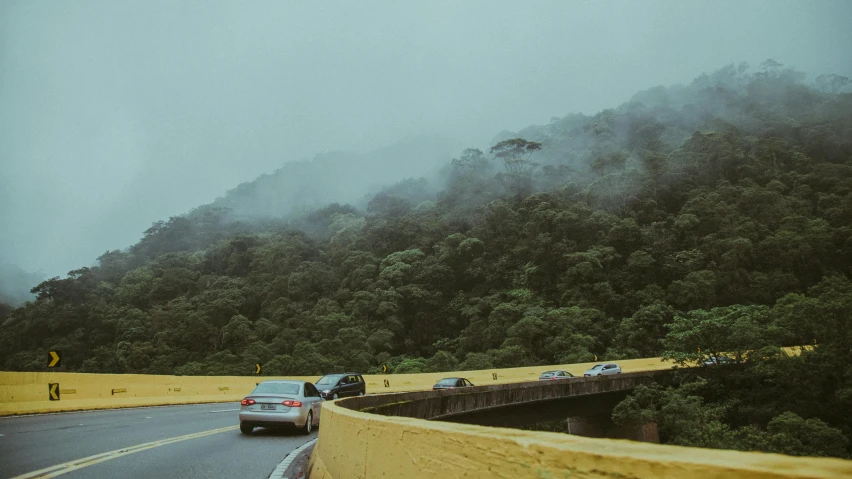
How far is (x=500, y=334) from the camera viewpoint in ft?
196

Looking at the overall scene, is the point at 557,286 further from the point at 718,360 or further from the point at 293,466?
the point at 293,466

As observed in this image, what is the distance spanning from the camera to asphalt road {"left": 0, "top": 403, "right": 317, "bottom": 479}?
826 centimetres

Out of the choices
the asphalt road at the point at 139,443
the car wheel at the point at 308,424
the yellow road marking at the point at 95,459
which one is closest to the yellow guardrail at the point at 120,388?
the asphalt road at the point at 139,443

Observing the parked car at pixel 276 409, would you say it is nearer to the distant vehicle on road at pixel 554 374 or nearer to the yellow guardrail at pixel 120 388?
the yellow guardrail at pixel 120 388

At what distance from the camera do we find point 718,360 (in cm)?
3925

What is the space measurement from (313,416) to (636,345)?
4592cm

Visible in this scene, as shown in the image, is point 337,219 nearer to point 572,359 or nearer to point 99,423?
point 572,359

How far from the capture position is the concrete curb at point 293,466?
818 cm

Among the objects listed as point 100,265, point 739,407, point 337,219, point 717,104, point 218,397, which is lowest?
point 739,407

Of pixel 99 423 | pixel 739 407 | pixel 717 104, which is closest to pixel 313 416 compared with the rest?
pixel 99 423

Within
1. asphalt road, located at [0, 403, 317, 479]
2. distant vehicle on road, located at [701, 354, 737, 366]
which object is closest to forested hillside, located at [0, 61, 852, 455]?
distant vehicle on road, located at [701, 354, 737, 366]

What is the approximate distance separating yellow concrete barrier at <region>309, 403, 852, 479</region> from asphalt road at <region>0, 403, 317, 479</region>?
4.95m

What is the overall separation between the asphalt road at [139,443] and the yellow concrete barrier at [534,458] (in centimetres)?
495

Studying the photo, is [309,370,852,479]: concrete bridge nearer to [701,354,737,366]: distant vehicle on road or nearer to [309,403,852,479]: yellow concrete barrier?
[309,403,852,479]: yellow concrete barrier
